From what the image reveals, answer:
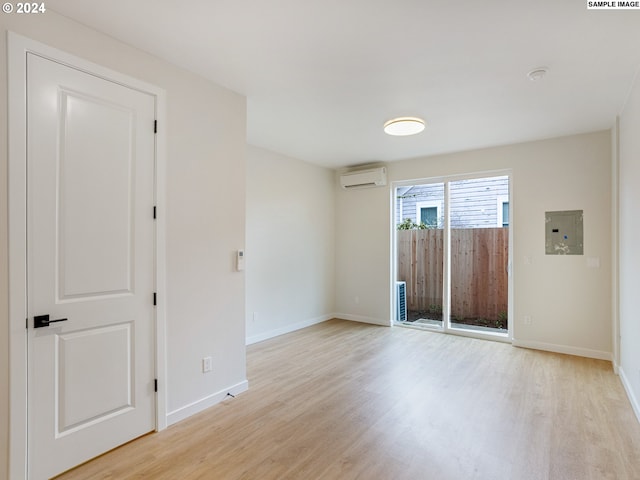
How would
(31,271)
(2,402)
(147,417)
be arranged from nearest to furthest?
(2,402) → (31,271) → (147,417)

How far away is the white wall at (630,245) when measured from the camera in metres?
2.65

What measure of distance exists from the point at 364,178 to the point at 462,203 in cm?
162

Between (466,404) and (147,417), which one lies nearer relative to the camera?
(147,417)

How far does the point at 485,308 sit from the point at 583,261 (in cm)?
142

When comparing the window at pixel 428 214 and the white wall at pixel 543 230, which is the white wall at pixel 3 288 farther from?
the window at pixel 428 214

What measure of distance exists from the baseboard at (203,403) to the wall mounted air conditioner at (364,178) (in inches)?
148

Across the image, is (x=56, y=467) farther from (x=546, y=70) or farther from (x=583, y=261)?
(x=583, y=261)

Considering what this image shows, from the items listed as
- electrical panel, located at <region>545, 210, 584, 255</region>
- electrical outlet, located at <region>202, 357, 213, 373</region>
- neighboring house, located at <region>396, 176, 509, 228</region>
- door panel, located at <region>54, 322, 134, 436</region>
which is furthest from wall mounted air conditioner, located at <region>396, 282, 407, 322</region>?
door panel, located at <region>54, 322, 134, 436</region>

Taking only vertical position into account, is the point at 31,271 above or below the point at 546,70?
below

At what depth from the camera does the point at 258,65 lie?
2549mm

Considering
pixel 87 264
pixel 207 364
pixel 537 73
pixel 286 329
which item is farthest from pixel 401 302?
pixel 87 264

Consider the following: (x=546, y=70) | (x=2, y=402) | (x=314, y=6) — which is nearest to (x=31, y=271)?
(x=2, y=402)

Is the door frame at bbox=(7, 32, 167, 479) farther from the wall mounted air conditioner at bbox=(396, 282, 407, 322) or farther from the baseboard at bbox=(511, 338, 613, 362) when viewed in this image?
the baseboard at bbox=(511, 338, 613, 362)

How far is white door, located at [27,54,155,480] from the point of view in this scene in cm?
190
